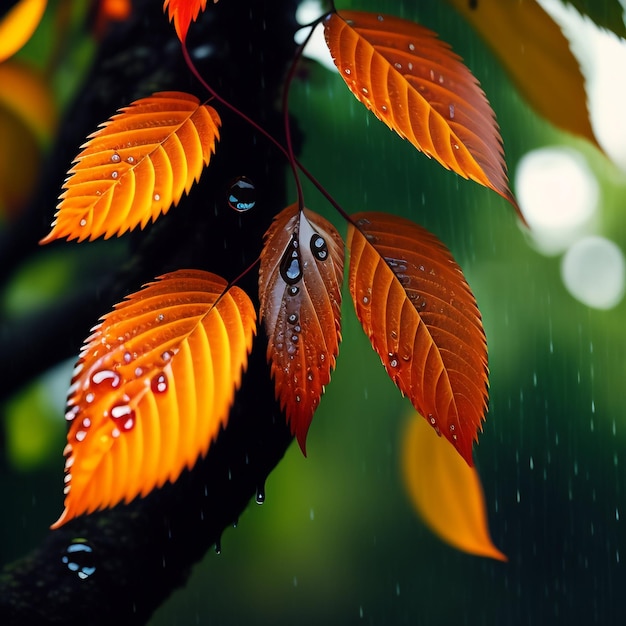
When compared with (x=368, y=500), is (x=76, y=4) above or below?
above

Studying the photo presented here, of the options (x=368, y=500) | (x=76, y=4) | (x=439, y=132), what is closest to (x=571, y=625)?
(x=368, y=500)

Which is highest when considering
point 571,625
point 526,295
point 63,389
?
point 526,295

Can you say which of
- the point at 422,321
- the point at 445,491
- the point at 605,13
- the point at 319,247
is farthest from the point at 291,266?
the point at 605,13

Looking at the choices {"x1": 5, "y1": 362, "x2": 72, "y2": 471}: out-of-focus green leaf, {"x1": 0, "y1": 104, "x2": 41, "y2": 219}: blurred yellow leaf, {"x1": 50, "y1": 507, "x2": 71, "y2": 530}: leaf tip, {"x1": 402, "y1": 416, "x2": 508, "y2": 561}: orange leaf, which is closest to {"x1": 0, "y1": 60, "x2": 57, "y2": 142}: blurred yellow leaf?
{"x1": 0, "y1": 104, "x2": 41, "y2": 219}: blurred yellow leaf

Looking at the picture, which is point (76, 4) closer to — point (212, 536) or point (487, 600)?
point (212, 536)

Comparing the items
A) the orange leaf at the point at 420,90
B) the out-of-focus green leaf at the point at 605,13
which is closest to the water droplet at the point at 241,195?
the orange leaf at the point at 420,90

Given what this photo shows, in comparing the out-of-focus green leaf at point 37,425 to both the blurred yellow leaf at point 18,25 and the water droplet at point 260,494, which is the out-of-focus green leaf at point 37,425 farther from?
the blurred yellow leaf at point 18,25
